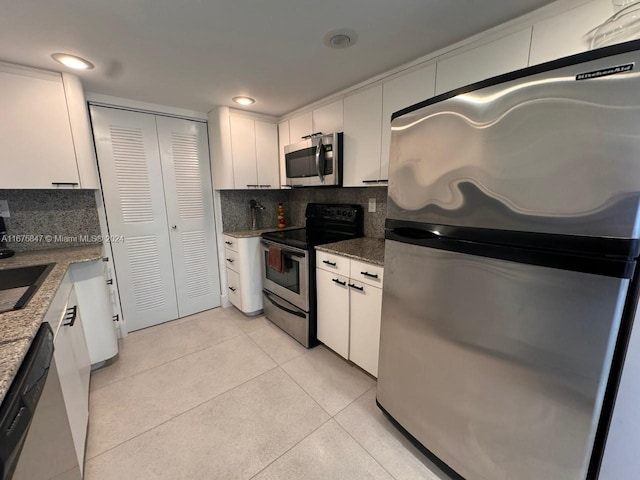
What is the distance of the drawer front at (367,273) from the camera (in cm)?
164

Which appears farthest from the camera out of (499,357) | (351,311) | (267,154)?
(267,154)

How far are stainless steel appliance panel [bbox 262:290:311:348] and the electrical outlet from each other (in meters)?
2.06

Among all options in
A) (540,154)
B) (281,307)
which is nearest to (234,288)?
(281,307)

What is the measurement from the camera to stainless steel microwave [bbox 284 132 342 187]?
215cm

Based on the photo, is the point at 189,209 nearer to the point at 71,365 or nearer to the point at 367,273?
the point at 71,365

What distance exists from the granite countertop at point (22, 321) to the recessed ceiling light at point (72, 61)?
1.22 meters

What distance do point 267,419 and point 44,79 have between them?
2.62m

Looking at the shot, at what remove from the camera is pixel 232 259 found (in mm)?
2875

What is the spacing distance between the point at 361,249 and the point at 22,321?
5.58 feet

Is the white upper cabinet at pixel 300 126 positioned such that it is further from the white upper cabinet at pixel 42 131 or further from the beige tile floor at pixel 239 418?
the beige tile floor at pixel 239 418

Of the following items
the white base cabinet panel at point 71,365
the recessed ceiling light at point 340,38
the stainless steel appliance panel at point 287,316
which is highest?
the recessed ceiling light at point 340,38

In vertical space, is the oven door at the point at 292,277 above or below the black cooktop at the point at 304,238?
below

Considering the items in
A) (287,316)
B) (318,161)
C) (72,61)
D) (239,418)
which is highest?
(72,61)

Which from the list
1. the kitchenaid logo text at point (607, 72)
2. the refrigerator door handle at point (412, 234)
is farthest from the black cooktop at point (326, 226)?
the kitchenaid logo text at point (607, 72)
